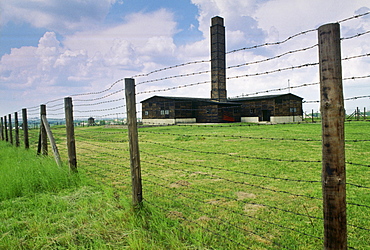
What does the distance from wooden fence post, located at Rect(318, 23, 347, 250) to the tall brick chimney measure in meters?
38.3

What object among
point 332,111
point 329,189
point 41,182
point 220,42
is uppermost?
point 220,42

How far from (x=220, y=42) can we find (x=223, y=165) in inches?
1455

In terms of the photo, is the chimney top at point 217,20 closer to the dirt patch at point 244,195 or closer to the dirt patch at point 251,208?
the dirt patch at point 244,195

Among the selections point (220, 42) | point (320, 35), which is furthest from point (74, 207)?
point (220, 42)

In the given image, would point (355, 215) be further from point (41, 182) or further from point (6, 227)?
point (41, 182)

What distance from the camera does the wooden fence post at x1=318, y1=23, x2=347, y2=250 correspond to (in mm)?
2275

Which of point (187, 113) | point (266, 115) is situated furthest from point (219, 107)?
point (266, 115)

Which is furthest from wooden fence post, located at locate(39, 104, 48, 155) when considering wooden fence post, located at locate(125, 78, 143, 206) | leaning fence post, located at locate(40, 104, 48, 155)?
wooden fence post, located at locate(125, 78, 143, 206)

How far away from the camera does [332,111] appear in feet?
7.45

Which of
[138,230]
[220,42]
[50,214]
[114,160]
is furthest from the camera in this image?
[220,42]

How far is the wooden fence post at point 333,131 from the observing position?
228 centimetres

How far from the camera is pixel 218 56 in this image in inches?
1580

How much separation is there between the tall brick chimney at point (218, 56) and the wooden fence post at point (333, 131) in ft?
126

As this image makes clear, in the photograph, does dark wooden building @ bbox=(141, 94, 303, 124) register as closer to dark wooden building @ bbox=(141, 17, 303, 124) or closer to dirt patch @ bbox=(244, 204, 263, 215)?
dark wooden building @ bbox=(141, 17, 303, 124)
